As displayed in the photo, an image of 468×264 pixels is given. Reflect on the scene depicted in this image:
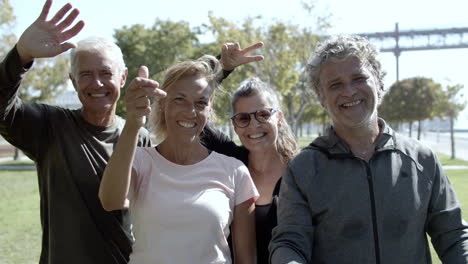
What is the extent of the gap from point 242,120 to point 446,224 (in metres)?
1.59

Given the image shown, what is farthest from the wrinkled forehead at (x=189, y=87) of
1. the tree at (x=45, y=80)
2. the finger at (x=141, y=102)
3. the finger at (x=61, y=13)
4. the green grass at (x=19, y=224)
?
the tree at (x=45, y=80)

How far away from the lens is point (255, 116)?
326 centimetres

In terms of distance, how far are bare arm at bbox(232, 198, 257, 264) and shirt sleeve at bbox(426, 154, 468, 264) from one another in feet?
2.96

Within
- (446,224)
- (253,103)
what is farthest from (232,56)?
(446,224)

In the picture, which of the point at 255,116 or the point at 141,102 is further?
the point at 255,116

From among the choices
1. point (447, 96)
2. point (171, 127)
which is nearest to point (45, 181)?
point (171, 127)

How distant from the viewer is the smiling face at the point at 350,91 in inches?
86.6

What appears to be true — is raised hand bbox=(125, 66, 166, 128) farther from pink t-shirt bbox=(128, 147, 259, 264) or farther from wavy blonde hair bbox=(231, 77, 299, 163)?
wavy blonde hair bbox=(231, 77, 299, 163)

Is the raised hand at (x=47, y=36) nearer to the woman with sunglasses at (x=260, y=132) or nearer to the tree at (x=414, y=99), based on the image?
the woman with sunglasses at (x=260, y=132)

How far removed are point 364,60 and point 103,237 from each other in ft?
5.78

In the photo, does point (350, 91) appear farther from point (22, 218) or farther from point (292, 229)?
point (22, 218)

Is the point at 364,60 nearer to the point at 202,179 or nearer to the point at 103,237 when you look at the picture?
the point at 202,179

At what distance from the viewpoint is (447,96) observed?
28250mm

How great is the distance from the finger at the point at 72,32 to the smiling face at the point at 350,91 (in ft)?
4.45
